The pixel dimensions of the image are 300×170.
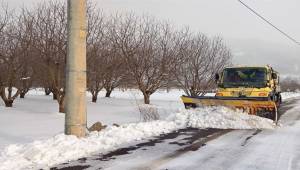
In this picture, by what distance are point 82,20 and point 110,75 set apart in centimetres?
2096

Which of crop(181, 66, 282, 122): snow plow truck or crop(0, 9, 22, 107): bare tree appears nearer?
crop(181, 66, 282, 122): snow plow truck

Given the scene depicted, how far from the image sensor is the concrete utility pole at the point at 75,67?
32.4 feet

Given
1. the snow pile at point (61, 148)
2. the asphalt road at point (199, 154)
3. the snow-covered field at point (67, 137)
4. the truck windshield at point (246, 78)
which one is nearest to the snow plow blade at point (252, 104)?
the snow-covered field at point (67, 137)

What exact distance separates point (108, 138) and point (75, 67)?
1.71 metres

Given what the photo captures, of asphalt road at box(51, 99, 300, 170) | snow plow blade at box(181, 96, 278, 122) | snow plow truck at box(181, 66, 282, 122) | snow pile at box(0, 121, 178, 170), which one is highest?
snow plow truck at box(181, 66, 282, 122)

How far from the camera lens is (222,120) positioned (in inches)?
552

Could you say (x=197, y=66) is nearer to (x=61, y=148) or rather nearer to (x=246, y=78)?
(x=246, y=78)

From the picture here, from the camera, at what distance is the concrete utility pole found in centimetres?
989

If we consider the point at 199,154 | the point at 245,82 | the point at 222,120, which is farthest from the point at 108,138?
the point at 245,82

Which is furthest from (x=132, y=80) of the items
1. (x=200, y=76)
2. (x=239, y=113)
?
(x=239, y=113)

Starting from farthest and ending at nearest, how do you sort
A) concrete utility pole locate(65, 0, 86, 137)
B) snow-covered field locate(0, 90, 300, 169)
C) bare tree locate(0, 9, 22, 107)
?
bare tree locate(0, 9, 22, 107) → concrete utility pole locate(65, 0, 86, 137) → snow-covered field locate(0, 90, 300, 169)

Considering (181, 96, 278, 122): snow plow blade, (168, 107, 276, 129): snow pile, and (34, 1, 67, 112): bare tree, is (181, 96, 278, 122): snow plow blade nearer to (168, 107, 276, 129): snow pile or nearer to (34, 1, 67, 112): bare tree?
(168, 107, 276, 129): snow pile

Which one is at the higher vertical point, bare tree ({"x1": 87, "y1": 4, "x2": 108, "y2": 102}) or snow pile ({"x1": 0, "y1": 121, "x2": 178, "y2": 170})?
bare tree ({"x1": 87, "y1": 4, "x2": 108, "y2": 102})

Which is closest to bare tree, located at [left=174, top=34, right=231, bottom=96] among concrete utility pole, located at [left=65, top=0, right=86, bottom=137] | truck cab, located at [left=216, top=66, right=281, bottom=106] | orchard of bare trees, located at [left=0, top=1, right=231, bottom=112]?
orchard of bare trees, located at [left=0, top=1, right=231, bottom=112]
